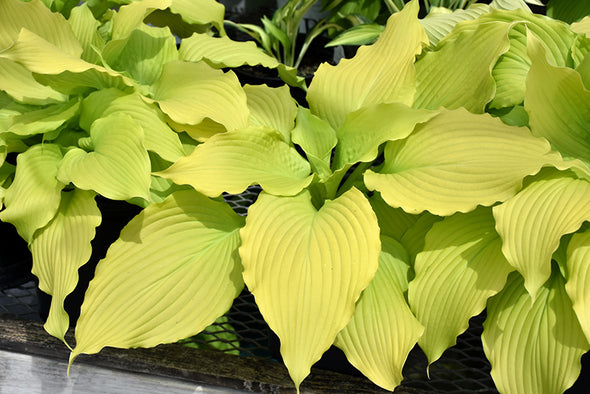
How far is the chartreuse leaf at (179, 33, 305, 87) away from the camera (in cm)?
102

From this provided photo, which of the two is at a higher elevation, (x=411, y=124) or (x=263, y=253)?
(x=411, y=124)

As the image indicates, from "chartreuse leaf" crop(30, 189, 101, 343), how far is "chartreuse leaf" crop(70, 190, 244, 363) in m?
0.05

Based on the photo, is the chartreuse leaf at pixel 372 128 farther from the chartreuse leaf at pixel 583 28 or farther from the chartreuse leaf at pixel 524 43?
the chartreuse leaf at pixel 583 28

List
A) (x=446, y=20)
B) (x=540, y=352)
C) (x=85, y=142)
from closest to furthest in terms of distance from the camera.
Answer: (x=540, y=352)
(x=85, y=142)
(x=446, y=20)

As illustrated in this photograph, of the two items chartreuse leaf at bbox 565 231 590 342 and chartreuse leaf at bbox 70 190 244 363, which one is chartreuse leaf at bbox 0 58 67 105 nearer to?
chartreuse leaf at bbox 70 190 244 363

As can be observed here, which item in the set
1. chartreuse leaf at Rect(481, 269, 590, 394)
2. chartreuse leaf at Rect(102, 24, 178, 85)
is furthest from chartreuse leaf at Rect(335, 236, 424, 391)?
chartreuse leaf at Rect(102, 24, 178, 85)

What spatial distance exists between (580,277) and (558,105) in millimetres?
264

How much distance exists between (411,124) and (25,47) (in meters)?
0.59

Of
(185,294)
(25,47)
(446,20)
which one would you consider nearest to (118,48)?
(25,47)

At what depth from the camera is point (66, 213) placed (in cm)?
85

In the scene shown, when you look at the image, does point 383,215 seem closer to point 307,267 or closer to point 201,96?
point 307,267

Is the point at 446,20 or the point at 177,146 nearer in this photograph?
the point at 177,146

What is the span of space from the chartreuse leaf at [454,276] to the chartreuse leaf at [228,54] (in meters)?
0.43

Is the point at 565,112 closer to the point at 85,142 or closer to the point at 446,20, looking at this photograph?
the point at 446,20
